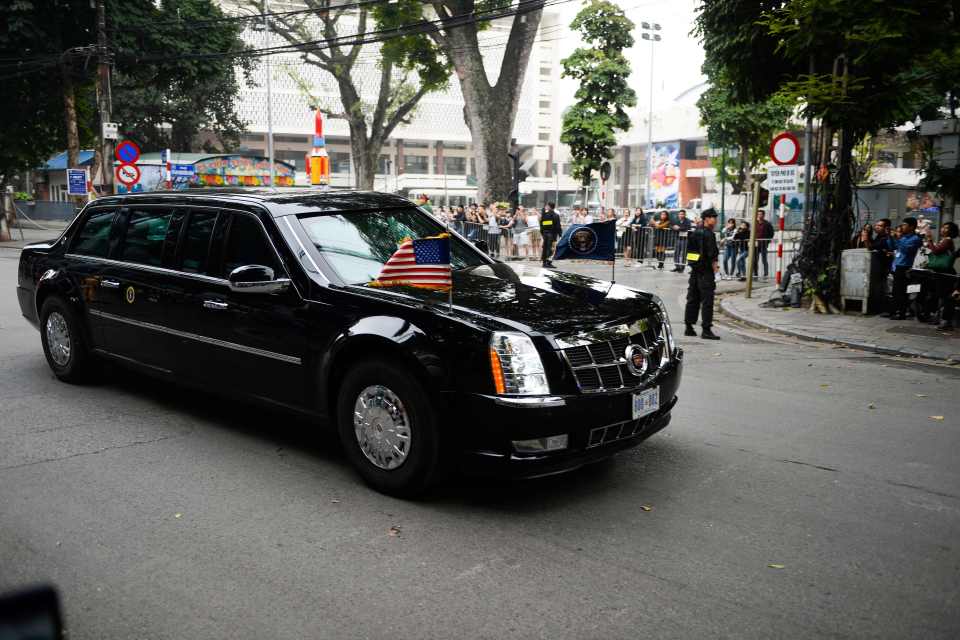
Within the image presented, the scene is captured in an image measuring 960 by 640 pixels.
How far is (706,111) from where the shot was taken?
4172cm

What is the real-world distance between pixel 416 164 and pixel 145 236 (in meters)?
88.1

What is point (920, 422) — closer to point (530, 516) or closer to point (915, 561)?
point (915, 561)

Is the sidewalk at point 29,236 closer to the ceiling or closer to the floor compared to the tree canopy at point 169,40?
closer to the floor

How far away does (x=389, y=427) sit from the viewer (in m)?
4.72

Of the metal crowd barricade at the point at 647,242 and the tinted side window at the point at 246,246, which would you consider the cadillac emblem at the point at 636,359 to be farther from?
the metal crowd barricade at the point at 647,242

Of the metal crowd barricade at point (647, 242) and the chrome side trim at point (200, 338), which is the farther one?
the metal crowd barricade at point (647, 242)

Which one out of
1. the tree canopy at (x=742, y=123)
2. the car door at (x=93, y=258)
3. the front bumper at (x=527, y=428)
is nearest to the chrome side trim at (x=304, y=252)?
the front bumper at (x=527, y=428)

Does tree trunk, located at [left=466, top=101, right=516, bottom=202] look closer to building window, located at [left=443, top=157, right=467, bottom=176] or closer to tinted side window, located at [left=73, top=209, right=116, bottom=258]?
tinted side window, located at [left=73, top=209, right=116, bottom=258]

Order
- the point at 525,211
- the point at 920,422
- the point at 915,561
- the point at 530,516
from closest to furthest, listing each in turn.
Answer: the point at 915,561 < the point at 530,516 < the point at 920,422 < the point at 525,211

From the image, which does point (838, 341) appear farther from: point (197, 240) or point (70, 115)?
point (70, 115)

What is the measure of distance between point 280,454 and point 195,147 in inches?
2687

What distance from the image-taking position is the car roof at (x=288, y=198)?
18.9ft

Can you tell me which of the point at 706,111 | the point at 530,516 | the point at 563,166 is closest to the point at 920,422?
the point at 530,516

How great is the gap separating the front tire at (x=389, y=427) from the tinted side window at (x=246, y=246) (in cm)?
118
